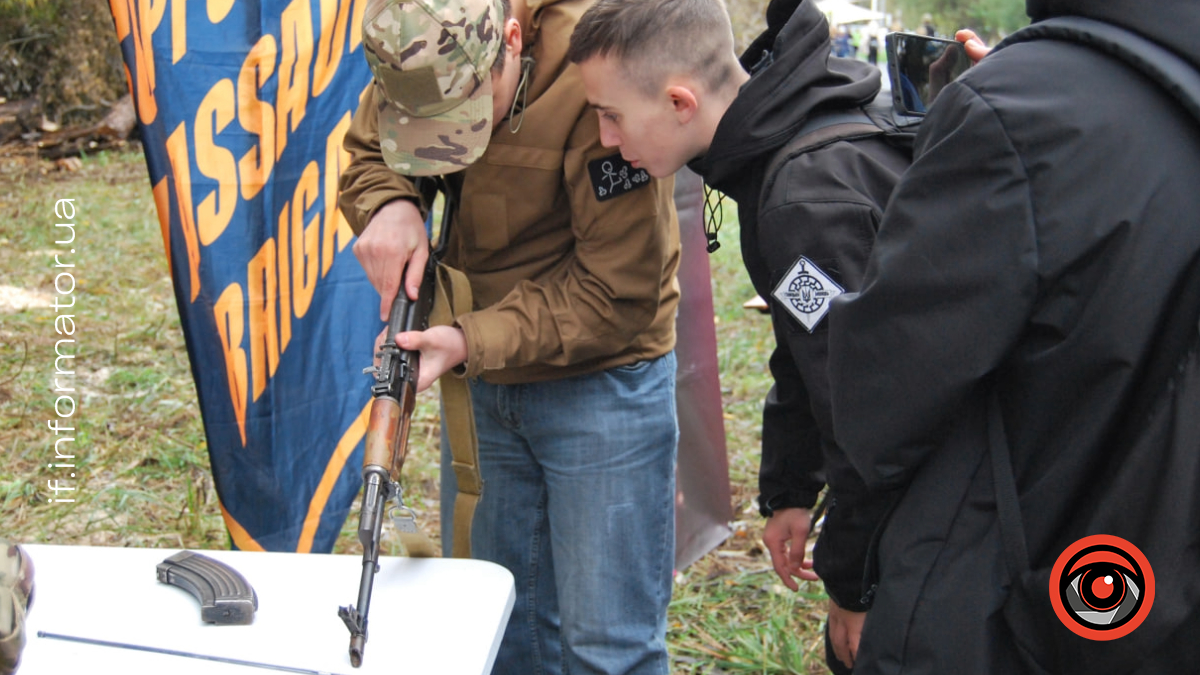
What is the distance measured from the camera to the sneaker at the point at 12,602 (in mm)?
1001

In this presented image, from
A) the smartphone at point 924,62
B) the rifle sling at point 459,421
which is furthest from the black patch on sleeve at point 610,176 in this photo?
the smartphone at point 924,62

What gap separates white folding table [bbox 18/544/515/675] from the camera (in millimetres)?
1418

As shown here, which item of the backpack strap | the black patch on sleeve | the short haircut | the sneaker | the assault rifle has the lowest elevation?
the assault rifle

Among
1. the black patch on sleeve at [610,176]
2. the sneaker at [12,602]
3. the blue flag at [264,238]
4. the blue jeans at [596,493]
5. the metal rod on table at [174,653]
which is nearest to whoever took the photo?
the sneaker at [12,602]

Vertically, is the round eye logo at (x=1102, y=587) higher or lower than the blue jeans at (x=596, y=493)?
higher

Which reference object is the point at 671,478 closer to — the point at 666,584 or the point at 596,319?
the point at 666,584

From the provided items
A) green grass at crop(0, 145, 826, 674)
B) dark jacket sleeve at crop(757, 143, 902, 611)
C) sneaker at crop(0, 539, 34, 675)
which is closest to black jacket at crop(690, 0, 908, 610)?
dark jacket sleeve at crop(757, 143, 902, 611)

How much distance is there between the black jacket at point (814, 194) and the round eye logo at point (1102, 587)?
388mm

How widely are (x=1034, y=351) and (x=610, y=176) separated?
0.96m

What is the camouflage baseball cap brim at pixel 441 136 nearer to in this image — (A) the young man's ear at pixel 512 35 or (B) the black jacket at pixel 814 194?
(A) the young man's ear at pixel 512 35

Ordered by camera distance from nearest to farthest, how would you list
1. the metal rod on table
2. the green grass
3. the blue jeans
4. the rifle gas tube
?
1. the metal rod on table
2. the rifle gas tube
3. the blue jeans
4. the green grass

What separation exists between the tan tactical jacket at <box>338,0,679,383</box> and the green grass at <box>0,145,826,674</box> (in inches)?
58.7

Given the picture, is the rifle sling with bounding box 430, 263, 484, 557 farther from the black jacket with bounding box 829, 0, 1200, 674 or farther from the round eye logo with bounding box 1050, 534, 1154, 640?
the round eye logo with bounding box 1050, 534, 1154, 640

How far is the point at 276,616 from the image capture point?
1.52 metres
